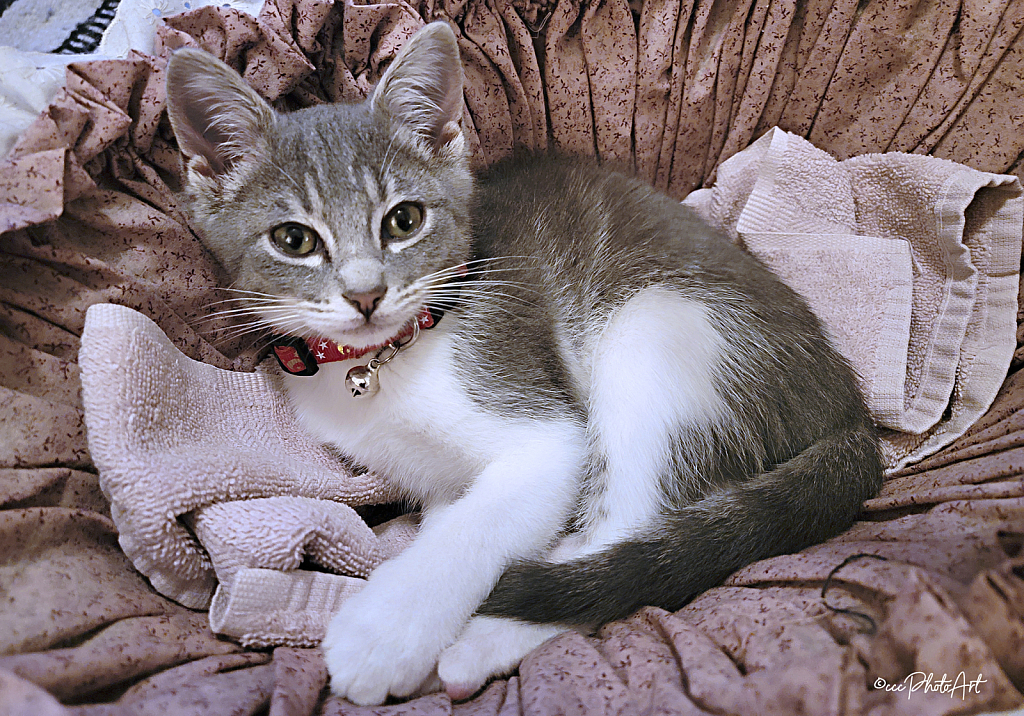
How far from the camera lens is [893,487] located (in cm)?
140

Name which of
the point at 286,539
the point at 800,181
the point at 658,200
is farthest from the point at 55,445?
the point at 800,181

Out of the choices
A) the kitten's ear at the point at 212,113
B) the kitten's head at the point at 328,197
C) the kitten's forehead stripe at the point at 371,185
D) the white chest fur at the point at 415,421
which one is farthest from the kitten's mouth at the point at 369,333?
the kitten's ear at the point at 212,113

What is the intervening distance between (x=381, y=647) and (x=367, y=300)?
1.88 feet

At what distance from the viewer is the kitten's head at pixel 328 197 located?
3.70ft

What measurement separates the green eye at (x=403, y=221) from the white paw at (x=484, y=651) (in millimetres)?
739

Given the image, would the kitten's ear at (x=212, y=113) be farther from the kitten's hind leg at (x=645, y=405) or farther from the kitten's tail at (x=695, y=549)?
the kitten's tail at (x=695, y=549)

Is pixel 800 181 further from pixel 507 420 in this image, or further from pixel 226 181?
pixel 226 181

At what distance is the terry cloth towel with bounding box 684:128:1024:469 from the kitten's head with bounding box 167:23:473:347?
979 mm

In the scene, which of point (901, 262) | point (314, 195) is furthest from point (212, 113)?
point (901, 262)

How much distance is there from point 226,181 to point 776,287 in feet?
4.11

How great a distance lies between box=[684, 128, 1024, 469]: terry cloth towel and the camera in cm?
156

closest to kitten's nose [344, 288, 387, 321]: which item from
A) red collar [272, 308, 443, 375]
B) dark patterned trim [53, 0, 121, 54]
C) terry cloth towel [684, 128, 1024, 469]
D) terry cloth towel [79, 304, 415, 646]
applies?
red collar [272, 308, 443, 375]

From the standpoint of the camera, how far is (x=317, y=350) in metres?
1.28

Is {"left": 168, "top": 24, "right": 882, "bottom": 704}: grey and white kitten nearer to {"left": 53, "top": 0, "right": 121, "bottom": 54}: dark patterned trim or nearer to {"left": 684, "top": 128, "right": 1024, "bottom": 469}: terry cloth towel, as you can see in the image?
{"left": 684, "top": 128, "right": 1024, "bottom": 469}: terry cloth towel
